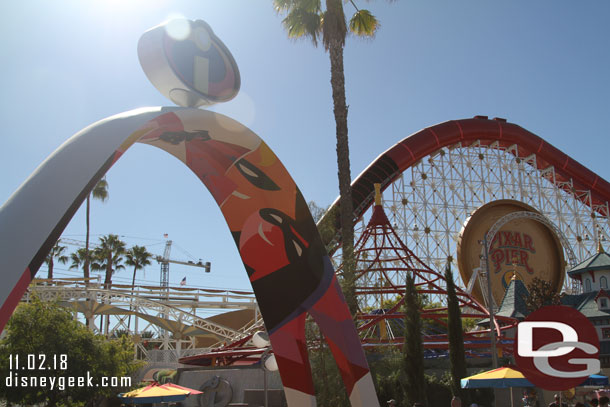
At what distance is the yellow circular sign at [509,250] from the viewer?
33.5 m

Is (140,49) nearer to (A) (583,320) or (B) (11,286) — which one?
(B) (11,286)

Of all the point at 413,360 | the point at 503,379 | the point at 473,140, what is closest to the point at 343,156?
the point at 413,360

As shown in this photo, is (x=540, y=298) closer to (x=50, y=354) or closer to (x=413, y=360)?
(x=413, y=360)

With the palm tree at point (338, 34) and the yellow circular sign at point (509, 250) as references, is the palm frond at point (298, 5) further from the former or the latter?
the yellow circular sign at point (509, 250)

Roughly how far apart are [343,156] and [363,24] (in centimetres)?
477

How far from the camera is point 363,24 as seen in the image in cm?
1739

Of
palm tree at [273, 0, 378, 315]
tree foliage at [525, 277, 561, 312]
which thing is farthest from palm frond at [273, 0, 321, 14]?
tree foliage at [525, 277, 561, 312]

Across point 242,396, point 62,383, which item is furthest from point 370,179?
point 62,383

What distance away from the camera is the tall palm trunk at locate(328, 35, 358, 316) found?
13.5 meters

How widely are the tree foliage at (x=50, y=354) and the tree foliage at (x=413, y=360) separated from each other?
7.20 m

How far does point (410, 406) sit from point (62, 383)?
320 inches

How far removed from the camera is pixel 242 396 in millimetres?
16719

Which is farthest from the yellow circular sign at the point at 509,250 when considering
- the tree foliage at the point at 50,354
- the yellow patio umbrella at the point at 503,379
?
the tree foliage at the point at 50,354

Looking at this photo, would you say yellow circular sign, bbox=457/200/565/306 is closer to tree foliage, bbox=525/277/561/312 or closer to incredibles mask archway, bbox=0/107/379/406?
tree foliage, bbox=525/277/561/312
